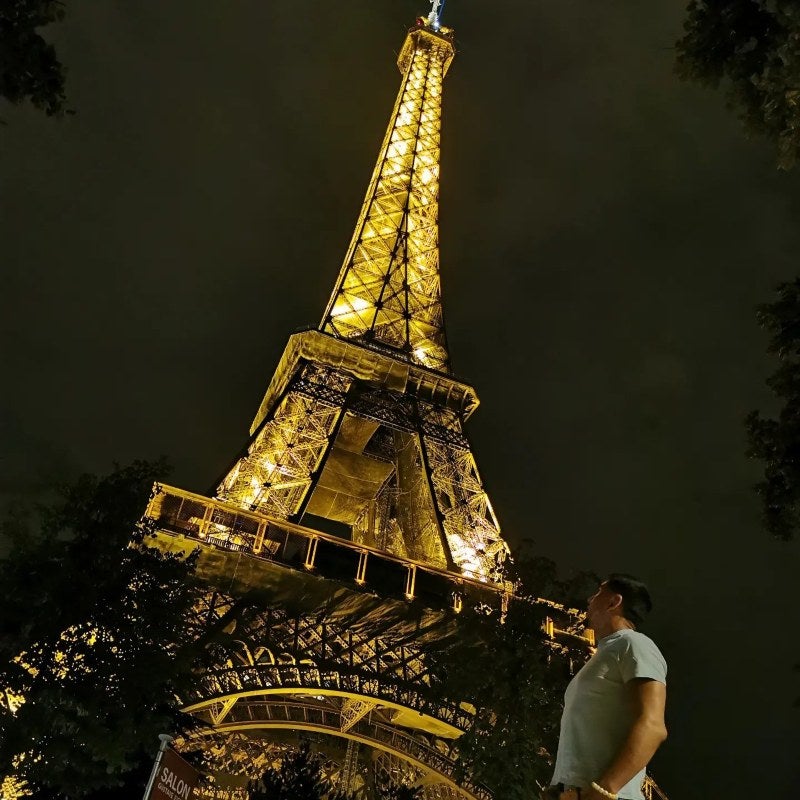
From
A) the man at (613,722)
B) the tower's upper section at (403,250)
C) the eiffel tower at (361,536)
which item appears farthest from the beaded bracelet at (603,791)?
the tower's upper section at (403,250)

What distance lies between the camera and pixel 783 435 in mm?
7438

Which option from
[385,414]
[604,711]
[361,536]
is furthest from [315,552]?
[604,711]

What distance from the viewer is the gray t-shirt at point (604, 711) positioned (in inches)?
108

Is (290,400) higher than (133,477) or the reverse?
higher

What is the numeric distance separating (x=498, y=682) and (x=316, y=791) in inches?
202

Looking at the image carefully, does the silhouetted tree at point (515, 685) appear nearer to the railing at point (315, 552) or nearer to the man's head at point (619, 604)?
the railing at point (315, 552)

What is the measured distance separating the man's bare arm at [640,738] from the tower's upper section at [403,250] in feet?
85.9

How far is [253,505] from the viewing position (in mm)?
21188

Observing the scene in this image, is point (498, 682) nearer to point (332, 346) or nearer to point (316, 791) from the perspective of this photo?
point (316, 791)

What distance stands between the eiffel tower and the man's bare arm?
13.2 m

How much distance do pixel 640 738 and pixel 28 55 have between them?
6.78m

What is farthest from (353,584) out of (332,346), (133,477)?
(332,346)

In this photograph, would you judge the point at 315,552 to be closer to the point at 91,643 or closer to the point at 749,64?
the point at 91,643

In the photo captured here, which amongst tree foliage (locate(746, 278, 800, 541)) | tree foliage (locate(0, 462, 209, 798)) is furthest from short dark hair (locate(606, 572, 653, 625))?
tree foliage (locate(0, 462, 209, 798))
